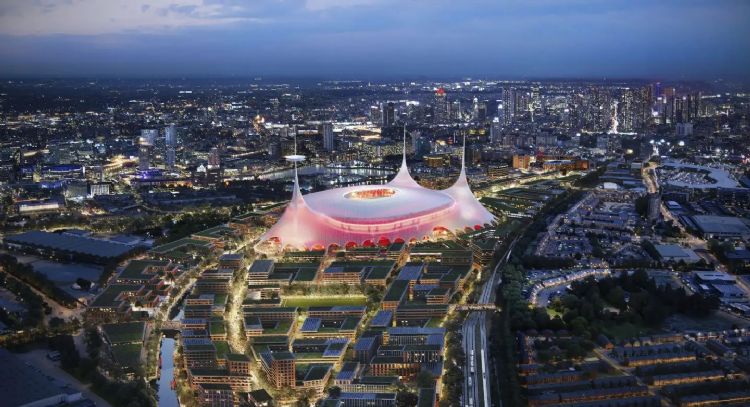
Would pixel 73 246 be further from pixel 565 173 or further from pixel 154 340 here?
pixel 565 173

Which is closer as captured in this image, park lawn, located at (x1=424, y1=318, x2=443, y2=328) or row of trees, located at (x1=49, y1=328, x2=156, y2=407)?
row of trees, located at (x1=49, y1=328, x2=156, y2=407)

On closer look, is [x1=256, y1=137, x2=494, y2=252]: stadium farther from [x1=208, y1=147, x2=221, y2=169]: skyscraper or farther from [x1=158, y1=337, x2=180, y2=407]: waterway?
[x1=208, y1=147, x2=221, y2=169]: skyscraper

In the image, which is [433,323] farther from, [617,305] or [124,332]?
[124,332]

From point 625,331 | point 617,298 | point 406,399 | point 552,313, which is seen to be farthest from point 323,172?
point 406,399

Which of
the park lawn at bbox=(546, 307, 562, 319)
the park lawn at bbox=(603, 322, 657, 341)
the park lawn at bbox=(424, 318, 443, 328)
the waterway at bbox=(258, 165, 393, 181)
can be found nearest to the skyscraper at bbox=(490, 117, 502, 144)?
the waterway at bbox=(258, 165, 393, 181)

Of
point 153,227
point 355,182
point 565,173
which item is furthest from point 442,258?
point 565,173

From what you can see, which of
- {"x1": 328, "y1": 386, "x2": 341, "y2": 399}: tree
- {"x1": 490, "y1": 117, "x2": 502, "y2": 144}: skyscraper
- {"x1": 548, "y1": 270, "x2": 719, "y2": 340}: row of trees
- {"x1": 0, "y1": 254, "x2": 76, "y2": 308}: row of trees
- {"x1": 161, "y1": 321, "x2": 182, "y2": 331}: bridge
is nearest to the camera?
{"x1": 328, "y1": 386, "x2": 341, "y2": 399}: tree
